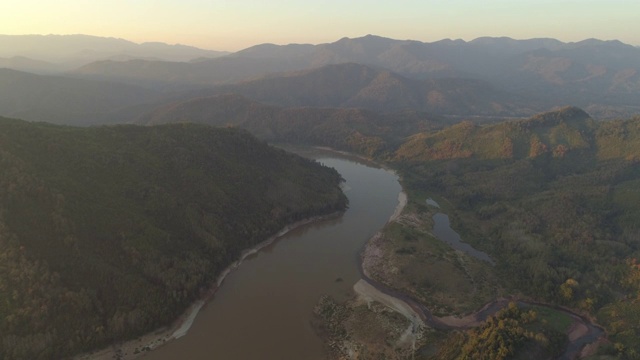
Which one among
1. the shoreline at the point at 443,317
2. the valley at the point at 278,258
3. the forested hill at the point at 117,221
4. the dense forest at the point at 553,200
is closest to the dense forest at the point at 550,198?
the dense forest at the point at 553,200

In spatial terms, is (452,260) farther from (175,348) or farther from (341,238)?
(175,348)

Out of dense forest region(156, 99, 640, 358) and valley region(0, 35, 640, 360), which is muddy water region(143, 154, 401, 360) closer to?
valley region(0, 35, 640, 360)

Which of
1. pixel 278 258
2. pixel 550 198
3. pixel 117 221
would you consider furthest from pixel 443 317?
pixel 550 198

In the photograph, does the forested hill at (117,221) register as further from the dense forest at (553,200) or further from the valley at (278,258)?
the dense forest at (553,200)

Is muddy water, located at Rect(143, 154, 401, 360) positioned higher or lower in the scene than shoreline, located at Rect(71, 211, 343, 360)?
lower

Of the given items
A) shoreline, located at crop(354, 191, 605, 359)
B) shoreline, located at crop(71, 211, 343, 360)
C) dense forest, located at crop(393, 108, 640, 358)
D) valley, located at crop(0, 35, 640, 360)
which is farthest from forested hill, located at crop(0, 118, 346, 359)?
dense forest, located at crop(393, 108, 640, 358)
